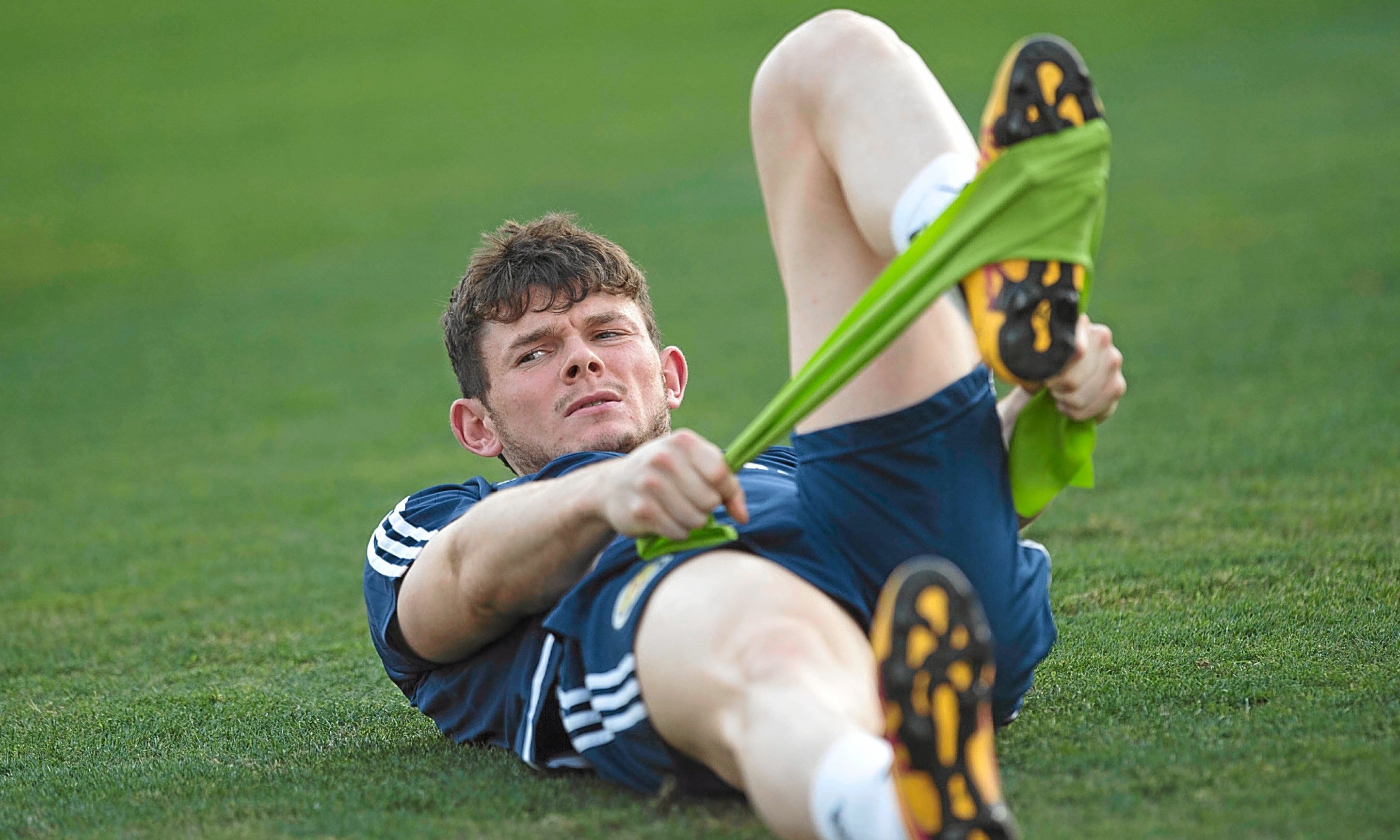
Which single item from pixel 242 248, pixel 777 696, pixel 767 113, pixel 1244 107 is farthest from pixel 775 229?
pixel 1244 107

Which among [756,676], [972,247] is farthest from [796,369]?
[756,676]

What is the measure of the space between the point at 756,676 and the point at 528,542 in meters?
0.48

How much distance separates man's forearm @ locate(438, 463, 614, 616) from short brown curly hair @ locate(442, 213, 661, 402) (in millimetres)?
559

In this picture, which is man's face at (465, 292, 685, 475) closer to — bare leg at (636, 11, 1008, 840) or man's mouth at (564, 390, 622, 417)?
man's mouth at (564, 390, 622, 417)

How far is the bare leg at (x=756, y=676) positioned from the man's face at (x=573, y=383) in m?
0.63

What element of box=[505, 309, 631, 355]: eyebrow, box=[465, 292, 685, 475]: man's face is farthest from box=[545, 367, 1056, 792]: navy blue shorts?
box=[505, 309, 631, 355]: eyebrow

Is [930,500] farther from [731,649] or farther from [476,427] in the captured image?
[476,427]

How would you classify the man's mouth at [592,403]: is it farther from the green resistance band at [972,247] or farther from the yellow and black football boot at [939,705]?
the yellow and black football boot at [939,705]

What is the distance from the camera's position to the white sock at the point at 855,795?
1.68 m

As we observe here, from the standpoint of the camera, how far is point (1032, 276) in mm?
2008

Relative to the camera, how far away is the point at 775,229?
2.38 meters

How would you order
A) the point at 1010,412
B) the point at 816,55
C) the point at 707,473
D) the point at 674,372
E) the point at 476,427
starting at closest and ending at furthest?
the point at 707,473 < the point at 816,55 < the point at 1010,412 < the point at 476,427 < the point at 674,372

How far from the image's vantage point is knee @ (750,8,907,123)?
87.6 inches

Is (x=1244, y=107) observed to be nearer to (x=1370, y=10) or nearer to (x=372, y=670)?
(x=1370, y=10)
